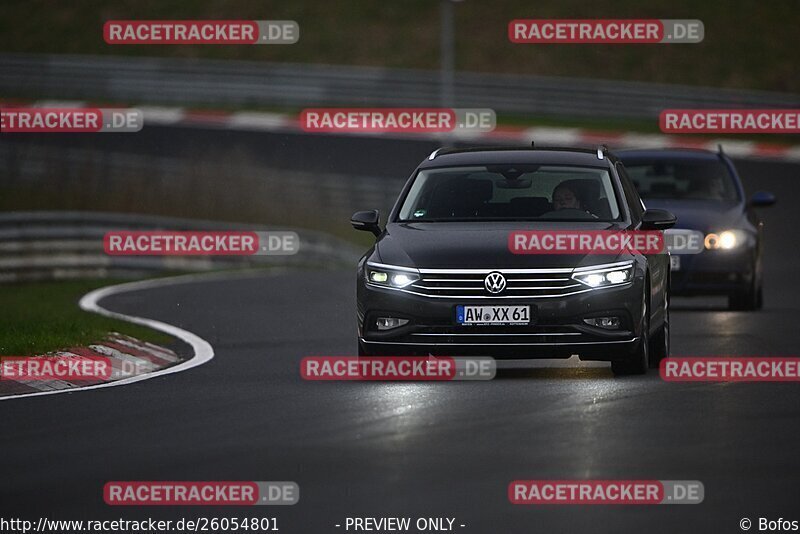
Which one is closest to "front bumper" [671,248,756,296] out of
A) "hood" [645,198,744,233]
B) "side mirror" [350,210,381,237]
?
"hood" [645,198,744,233]

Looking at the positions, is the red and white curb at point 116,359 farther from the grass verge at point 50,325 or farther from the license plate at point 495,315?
the license plate at point 495,315

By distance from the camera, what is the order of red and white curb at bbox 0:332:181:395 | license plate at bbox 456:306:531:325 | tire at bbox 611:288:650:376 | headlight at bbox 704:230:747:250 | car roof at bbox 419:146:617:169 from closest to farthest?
license plate at bbox 456:306:531:325 < tire at bbox 611:288:650:376 < red and white curb at bbox 0:332:181:395 < car roof at bbox 419:146:617:169 < headlight at bbox 704:230:747:250

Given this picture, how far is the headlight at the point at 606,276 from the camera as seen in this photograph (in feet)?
43.6

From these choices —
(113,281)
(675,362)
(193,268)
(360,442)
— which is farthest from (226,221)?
(360,442)

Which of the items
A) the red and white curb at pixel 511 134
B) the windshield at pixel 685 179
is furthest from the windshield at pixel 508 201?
the red and white curb at pixel 511 134

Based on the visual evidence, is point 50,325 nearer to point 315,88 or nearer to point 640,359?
point 640,359

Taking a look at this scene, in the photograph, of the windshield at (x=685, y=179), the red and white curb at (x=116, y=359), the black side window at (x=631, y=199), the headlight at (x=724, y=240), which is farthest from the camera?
the windshield at (x=685, y=179)

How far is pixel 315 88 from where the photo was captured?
5541 centimetres

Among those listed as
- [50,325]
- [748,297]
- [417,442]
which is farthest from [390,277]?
[748,297]

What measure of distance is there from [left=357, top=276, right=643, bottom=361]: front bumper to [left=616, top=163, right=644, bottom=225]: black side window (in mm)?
1274

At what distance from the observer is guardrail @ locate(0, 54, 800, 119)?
53625 mm

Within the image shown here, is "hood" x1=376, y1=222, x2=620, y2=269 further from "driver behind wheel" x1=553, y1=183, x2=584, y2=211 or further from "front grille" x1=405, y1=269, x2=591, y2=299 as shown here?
"driver behind wheel" x1=553, y1=183, x2=584, y2=211

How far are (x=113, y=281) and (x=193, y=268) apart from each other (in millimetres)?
2813

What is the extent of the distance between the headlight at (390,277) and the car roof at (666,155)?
881 centimetres
